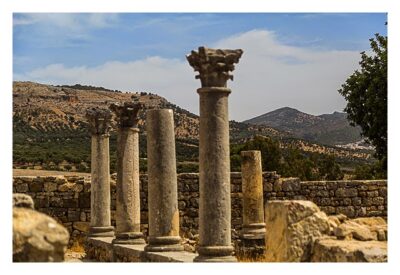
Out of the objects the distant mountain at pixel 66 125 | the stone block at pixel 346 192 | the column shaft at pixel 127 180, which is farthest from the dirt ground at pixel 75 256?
the distant mountain at pixel 66 125

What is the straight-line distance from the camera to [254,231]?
1919cm

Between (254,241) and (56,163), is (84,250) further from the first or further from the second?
(56,163)

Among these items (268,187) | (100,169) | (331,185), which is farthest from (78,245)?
(331,185)

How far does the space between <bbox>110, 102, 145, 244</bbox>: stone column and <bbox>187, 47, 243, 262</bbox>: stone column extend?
207 inches

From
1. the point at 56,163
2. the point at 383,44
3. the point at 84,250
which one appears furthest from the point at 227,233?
the point at 56,163

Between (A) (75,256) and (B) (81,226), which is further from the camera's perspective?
(B) (81,226)

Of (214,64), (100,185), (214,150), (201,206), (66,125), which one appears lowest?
(201,206)

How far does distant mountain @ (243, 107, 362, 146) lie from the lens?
119188mm

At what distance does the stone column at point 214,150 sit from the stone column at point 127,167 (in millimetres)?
5269

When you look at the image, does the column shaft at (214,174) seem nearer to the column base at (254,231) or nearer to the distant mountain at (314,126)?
the column base at (254,231)

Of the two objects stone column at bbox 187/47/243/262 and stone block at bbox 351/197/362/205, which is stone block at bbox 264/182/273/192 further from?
stone column at bbox 187/47/243/262

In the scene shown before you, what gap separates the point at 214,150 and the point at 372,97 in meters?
16.7

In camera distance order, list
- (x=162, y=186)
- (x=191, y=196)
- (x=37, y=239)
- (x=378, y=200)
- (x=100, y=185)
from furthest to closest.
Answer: (x=378, y=200) → (x=191, y=196) → (x=100, y=185) → (x=162, y=186) → (x=37, y=239)

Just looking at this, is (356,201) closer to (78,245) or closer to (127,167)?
(78,245)
